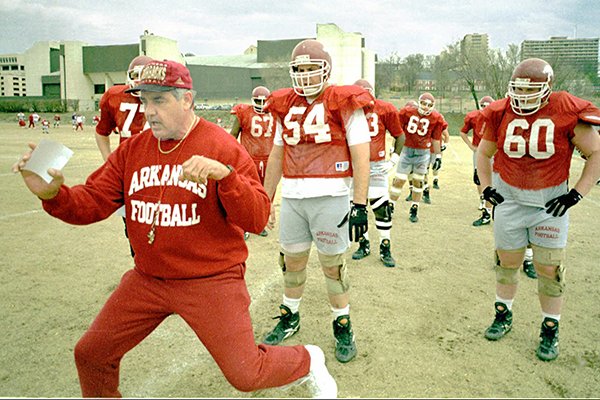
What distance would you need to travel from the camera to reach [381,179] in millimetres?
7598

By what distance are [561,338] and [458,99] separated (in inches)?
2281

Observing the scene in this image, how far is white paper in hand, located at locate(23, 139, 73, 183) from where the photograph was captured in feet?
8.66

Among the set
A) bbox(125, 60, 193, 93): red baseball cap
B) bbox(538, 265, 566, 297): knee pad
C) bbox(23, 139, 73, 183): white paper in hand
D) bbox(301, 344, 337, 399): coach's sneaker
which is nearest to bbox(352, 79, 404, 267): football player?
bbox(538, 265, 566, 297): knee pad

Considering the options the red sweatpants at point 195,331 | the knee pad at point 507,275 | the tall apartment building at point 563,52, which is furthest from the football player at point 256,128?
the tall apartment building at point 563,52

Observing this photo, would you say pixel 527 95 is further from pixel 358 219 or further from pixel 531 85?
pixel 358 219

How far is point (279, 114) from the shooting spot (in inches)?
173

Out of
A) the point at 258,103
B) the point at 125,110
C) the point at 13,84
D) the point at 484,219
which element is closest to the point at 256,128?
the point at 258,103

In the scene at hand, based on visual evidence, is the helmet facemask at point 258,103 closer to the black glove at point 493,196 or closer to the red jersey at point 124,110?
the red jersey at point 124,110

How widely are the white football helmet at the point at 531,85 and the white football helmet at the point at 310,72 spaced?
1560 millimetres

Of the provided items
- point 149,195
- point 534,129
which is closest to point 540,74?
point 534,129

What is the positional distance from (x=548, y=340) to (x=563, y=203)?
1.19 metres

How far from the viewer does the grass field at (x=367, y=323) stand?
3768 mm

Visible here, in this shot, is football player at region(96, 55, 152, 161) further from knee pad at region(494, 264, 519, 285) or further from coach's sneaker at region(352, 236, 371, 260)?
knee pad at region(494, 264, 519, 285)

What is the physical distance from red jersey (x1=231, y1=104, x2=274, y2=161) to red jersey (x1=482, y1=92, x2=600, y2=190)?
4.45 meters
